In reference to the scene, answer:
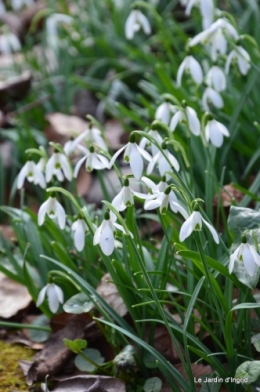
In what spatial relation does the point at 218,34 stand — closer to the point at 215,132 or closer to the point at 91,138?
the point at 215,132

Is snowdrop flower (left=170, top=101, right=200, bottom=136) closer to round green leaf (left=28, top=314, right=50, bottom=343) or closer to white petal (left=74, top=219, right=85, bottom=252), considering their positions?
white petal (left=74, top=219, right=85, bottom=252)

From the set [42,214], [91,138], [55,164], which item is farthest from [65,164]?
[42,214]

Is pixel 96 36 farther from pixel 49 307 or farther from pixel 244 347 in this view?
pixel 244 347

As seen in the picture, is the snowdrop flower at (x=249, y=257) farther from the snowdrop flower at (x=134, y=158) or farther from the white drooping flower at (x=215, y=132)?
the white drooping flower at (x=215, y=132)

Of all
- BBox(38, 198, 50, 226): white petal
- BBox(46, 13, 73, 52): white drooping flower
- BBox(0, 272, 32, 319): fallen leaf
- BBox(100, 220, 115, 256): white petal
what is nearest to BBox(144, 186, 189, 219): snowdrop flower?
BBox(100, 220, 115, 256): white petal

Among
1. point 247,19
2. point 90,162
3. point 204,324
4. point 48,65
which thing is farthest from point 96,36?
point 204,324

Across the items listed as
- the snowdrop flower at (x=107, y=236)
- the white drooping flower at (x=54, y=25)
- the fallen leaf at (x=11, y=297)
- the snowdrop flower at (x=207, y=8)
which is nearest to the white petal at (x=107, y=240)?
the snowdrop flower at (x=107, y=236)
